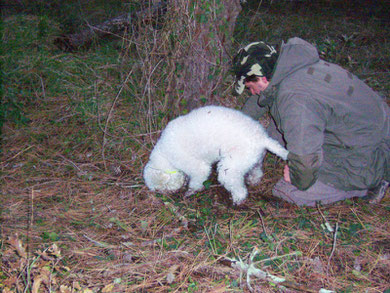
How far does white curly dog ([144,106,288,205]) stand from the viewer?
228 cm

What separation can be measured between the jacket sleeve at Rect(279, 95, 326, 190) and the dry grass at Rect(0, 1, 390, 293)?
0.53 metres

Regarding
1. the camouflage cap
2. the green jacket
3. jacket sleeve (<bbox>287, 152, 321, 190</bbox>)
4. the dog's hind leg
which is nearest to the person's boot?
the green jacket

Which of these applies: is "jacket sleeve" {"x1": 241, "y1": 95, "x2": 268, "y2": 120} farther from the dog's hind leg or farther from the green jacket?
the dog's hind leg

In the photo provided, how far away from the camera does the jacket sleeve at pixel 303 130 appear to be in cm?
200

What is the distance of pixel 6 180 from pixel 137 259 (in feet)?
5.27

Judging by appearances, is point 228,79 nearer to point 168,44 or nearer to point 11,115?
point 168,44

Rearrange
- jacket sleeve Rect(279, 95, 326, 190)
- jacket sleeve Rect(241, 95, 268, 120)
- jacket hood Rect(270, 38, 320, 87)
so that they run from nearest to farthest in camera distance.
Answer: jacket sleeve Rect(279, 95, 326, 190) → jacket hood Rect(270, 38, 320, 87) → jacket sleeve Rect(241, 95, 268, 120)

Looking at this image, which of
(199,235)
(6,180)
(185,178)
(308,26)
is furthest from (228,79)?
(308,26)

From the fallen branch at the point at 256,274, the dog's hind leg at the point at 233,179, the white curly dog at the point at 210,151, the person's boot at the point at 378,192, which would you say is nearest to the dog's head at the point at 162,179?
the white curly dog at the point at 210,151

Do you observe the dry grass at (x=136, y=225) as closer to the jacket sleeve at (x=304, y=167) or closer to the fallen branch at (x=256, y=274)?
the fallen branch at (x=256, y=274)

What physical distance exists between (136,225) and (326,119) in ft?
5.55

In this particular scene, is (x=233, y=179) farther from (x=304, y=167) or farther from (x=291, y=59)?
(x=291, y=59)

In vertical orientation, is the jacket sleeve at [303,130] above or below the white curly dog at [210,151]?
above

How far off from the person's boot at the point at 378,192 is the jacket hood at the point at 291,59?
1.22 metres
